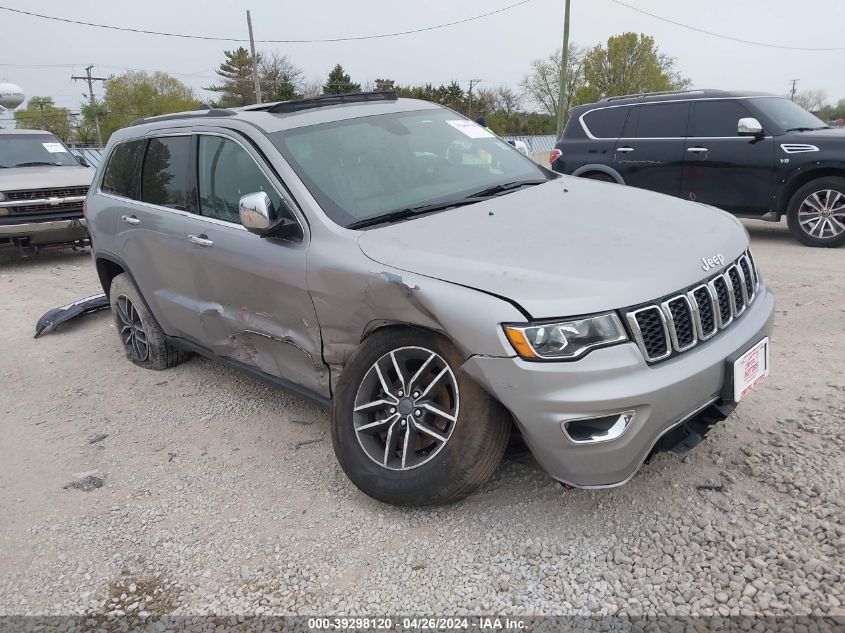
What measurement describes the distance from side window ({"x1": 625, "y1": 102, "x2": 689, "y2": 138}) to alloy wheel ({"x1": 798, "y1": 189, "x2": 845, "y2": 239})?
1720mm

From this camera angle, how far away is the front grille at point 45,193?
9078mm

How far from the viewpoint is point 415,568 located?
8.70ft

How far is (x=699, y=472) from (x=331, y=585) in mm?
1735

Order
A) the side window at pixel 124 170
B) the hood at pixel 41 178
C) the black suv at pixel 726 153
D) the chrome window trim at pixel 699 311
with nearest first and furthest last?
the chrome window trim at pixel 699 311 → the side window at pixel 124 170 → the black suv at pixel 726 153 → the hood at pixel 41 178

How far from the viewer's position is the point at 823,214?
7660mm

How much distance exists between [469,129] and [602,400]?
2.33m

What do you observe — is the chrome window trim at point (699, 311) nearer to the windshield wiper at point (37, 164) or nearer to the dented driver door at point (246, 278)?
the dented driver door at point (246, 278)

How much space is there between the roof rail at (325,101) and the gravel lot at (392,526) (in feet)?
5.93

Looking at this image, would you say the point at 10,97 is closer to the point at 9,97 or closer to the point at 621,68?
the point at 9,97

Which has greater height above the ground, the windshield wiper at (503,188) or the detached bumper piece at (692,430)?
the windshield wiper at (503,188)

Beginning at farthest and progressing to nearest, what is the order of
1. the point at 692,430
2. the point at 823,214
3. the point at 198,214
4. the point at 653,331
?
the point at 823,214 → the point at 198,214 → the point at 692,430 → the point at 653,331

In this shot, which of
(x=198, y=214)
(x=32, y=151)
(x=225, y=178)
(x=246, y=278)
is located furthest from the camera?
(x=32, y=151)

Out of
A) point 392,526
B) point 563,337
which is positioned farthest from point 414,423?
point 563,337

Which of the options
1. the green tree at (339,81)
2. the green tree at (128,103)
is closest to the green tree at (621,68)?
the green tree at (339,81)
